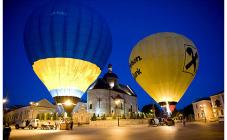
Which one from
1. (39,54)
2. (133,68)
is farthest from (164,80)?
(39,54)

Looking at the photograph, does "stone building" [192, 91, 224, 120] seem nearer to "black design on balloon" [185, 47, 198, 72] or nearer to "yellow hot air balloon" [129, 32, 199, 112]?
"black design on balloon" [185, 47, 198, 72]

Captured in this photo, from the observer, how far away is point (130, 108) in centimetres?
6906

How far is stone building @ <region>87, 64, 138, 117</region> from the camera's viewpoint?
56.6 metres

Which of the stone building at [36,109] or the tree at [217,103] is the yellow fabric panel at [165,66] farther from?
the stone building at [36,109]

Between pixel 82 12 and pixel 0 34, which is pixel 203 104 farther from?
pixel 0 34

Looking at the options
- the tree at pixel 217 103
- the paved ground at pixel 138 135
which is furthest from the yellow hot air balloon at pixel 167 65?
the tree at pixel 217 103

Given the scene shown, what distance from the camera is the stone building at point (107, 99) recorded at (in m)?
56.6

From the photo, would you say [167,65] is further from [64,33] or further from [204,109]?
[204,109]

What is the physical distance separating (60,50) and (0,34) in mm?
9144

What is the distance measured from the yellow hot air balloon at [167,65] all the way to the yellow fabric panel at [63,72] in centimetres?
535

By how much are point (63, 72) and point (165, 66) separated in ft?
26.7

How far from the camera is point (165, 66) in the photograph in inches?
788

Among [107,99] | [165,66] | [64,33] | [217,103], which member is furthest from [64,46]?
[217,103]

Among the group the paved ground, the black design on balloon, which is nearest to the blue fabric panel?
the paved ground
